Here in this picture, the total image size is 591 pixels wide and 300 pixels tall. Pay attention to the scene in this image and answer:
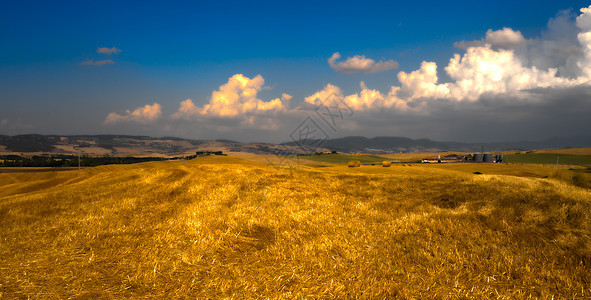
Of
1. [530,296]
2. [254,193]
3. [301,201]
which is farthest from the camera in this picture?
[254,193]

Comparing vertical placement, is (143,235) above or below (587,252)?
below

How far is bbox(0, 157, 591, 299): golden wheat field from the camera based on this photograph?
6844 mm

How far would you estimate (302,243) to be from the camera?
9.19m

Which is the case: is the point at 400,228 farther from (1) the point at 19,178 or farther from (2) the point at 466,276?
(1) the point at 19,178

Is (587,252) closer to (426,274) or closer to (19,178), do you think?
(426,274)

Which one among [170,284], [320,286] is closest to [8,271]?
[170,284]

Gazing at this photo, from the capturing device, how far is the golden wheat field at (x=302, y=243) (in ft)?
22.5

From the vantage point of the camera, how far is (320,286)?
6.77 meters

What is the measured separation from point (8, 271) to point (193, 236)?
499cm

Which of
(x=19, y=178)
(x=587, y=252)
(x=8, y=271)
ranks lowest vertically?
(x=19, y=178)

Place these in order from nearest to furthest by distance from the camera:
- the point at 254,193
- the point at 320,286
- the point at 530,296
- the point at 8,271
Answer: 1. the point at 530,296
2. the point at 320,286
3. the point at 8,271
4. the point at 254,193

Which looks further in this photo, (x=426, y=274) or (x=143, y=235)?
(x=143, y=235)

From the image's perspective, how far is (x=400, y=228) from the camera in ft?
32.9

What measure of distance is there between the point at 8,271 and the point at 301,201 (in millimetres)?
10299
